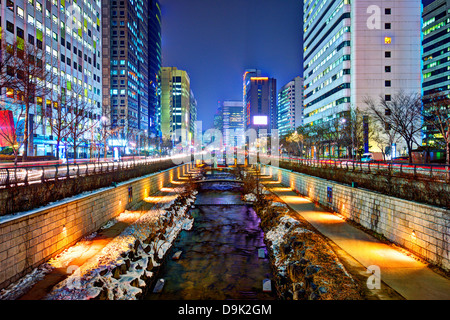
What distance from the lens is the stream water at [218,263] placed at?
467 inches

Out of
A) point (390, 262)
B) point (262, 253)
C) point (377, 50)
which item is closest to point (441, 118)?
point (262, 253)

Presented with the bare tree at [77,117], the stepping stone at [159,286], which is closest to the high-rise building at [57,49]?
the bare tree at [77,117]

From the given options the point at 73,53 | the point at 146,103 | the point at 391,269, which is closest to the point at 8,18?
the point at 73,53

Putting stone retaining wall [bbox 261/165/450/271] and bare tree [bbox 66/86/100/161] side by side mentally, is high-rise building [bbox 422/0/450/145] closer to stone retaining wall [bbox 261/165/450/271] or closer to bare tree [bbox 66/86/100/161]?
stone retaining wall [bbox 261/165/450/271]

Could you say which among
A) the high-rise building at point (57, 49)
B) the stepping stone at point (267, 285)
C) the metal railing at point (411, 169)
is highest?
the high-rise building at point (57, 49)

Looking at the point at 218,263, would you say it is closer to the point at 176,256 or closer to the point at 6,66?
the point at 176,256

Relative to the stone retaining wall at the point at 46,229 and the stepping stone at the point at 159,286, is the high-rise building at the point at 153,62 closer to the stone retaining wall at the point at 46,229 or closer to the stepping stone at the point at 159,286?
the stone retaining wall at the point at 46,229

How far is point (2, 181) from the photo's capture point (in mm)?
13469

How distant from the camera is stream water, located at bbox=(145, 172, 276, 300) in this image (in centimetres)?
1186

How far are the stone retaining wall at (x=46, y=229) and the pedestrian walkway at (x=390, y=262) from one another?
12707 mm

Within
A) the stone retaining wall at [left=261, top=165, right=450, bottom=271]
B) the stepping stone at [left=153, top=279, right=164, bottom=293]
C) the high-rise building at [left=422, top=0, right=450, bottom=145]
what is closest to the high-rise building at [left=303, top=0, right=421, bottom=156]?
the high-rise building at [left=422, top=0, right=450, bottom=145]

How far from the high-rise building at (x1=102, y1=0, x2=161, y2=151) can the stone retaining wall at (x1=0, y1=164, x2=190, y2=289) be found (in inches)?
3395

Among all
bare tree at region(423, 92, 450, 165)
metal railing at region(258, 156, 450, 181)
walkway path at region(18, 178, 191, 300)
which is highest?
bare tree at region(423, 92, 450, 165)

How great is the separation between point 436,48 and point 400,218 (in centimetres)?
12704
